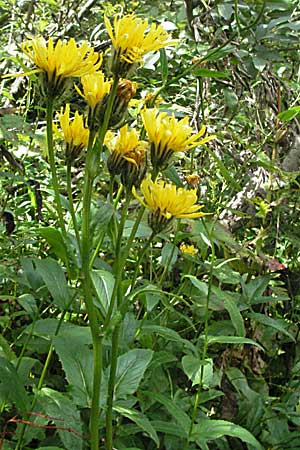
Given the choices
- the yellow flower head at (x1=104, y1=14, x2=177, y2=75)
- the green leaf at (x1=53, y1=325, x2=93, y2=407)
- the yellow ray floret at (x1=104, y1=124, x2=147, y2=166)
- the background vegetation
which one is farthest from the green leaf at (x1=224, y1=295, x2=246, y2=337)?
the yellow flower head at (x1=104, y1=14, x2=177, y2=75)

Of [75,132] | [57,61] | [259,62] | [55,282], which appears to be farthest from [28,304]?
[259,62]

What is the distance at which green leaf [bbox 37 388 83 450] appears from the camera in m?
0.89

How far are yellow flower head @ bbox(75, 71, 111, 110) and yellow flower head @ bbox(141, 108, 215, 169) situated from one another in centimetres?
6

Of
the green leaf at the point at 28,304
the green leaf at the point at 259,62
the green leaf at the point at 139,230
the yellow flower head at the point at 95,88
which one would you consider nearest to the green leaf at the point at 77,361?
the green leaf at the point at 28,304

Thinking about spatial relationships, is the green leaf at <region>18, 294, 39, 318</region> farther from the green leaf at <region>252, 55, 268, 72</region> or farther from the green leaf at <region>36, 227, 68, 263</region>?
the green leaf at <region>252, 55, 268, 72</region>

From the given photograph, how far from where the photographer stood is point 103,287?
0.96 m

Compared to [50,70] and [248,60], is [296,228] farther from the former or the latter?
[50,70]

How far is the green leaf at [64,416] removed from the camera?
887 millimetres

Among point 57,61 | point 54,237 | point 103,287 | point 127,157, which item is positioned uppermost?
point 57,61

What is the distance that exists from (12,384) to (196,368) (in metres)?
0.28

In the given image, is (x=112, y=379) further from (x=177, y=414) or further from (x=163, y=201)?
(x=163, y=201)

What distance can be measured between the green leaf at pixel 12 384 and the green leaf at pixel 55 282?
0.12m

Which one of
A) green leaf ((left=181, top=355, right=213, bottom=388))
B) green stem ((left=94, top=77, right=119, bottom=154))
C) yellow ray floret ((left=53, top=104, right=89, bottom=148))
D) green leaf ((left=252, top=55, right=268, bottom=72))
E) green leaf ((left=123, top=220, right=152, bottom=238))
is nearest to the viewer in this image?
green stem ((left=94, top=77, right=119, bottom=154))

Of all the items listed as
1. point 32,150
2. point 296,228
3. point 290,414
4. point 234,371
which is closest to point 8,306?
point 32,150
